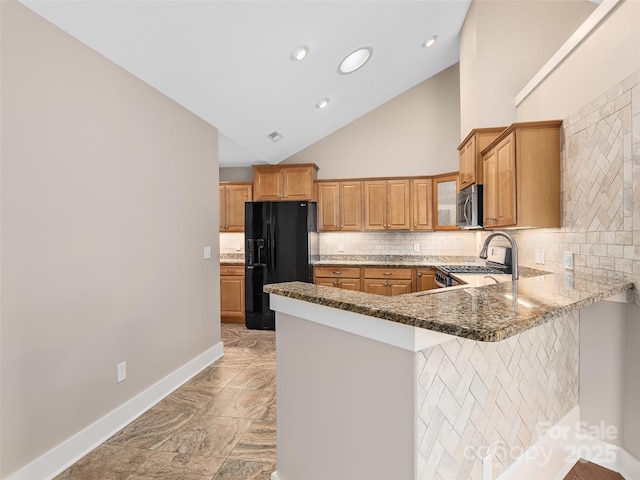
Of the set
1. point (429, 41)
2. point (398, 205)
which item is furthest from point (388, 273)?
point (429, 41)

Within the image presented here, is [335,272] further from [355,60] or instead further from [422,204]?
[355,60]

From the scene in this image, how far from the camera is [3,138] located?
1688 millimetres

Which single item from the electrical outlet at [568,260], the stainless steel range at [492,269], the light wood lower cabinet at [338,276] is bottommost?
the light wood lower cabinet at [338,276]

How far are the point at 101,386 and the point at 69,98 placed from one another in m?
1.76

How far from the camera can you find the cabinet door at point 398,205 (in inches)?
204

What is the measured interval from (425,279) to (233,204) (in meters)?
3.07

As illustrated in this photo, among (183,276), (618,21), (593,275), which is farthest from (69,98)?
(593,275)

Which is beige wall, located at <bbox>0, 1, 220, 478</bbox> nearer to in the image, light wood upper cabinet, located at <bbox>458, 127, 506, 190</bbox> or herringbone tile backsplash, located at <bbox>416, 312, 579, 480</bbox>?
herringbone tile backsplash, located at <bbox>416, 312, 579, 480</bbox>

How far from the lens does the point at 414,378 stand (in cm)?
111

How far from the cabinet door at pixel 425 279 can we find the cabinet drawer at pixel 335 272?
2.80 ft

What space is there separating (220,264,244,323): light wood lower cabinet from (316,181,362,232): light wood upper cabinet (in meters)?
1.43

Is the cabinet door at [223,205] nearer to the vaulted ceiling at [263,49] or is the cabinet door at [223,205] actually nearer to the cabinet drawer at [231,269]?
the cabinet drawer at [231,269]

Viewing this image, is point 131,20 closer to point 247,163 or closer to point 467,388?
point 467,388

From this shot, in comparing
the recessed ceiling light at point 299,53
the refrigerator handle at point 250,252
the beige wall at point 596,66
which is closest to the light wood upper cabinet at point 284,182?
the refrigerator handle at point 250,252
